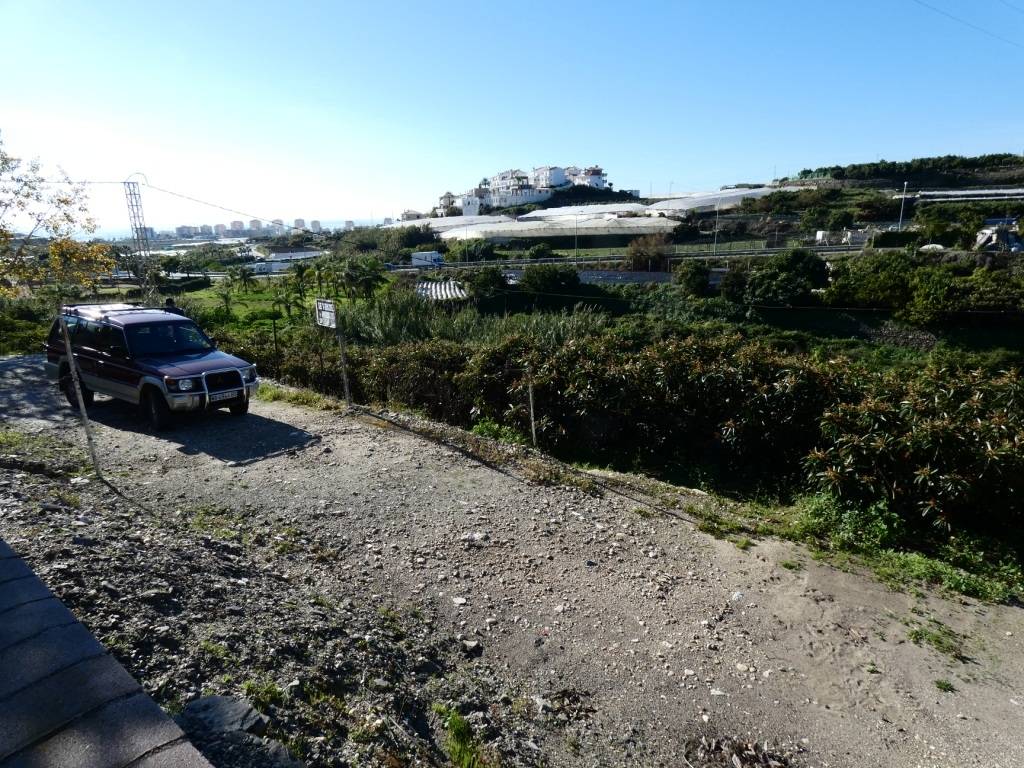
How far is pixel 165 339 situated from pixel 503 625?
7.88 metres

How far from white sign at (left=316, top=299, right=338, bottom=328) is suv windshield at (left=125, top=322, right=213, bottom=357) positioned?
1884mm

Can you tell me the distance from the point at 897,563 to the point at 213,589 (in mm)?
5543

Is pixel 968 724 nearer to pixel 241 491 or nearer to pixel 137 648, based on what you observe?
pixel 137 648

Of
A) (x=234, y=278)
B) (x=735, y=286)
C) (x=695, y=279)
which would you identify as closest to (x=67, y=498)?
(x=735, y=286)

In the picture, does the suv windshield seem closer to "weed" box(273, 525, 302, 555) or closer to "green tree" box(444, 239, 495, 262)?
"weed" box(273, 525, 302, 555)

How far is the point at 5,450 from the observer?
757cm

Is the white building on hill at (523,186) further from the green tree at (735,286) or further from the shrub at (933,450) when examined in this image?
the shrub at (933,450)

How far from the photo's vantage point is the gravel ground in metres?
3.38

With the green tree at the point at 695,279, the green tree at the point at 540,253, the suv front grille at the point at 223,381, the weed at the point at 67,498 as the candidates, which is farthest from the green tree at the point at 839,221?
the weed at the point at 67,498

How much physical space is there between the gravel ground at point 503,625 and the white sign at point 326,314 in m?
3.50

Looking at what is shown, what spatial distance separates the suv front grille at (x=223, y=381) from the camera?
9.05 metres

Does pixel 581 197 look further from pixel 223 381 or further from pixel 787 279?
pixel 223 381

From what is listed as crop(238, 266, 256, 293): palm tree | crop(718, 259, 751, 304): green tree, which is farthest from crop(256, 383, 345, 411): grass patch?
crop(238, 266, 256, 293): palm tree

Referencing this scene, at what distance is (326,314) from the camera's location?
10.1 m
